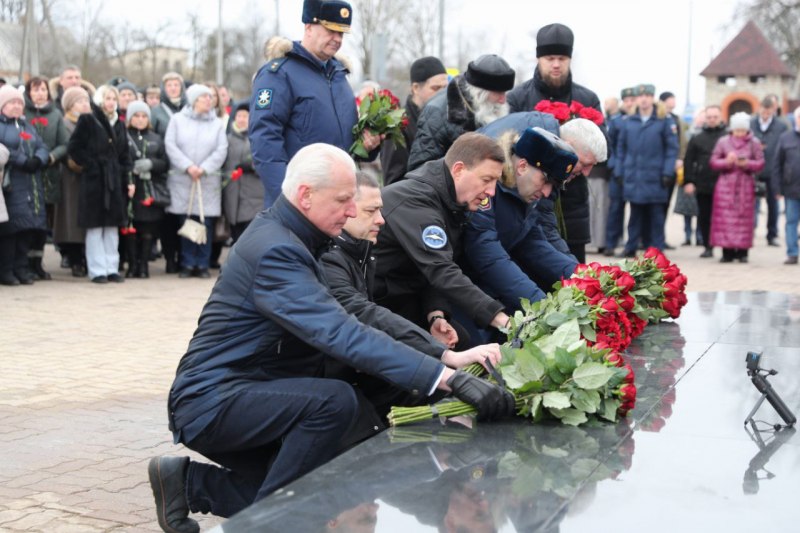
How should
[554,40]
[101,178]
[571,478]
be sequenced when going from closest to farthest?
1. [571,478]
2. [554,40]
3. [101,178]

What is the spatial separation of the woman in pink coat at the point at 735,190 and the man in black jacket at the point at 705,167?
0.40 meters

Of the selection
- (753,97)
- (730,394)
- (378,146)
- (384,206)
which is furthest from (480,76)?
(753,97)

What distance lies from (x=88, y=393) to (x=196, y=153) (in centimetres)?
603

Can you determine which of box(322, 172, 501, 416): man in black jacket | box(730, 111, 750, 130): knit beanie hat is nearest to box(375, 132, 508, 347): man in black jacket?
box(322, 172, 501, 416): man in black jacket

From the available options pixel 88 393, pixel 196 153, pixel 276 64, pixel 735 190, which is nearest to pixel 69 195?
pixel 196 153

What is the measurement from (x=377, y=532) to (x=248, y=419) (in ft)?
3.71

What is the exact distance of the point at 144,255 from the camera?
41.9 ft

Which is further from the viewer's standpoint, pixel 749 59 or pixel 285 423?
pixel 749 59

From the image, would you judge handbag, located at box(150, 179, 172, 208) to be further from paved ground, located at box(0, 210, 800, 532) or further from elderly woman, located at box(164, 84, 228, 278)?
paved ground, located at box(0, 210, 800, 532)

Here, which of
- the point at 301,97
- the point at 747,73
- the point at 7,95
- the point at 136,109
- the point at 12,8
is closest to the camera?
the point at 301,97

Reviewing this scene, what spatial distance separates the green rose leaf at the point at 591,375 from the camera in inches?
157

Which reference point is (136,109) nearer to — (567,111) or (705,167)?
(567,111)

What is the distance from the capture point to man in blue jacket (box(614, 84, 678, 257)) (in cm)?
1510

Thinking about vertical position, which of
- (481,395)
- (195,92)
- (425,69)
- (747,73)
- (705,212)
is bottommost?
(705,212)
